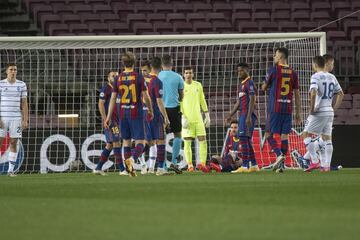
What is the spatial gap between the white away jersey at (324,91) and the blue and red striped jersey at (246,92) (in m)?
0.96

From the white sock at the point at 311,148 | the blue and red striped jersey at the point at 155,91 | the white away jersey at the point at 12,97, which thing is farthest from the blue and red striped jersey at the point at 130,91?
the white sock at the point at 311,148

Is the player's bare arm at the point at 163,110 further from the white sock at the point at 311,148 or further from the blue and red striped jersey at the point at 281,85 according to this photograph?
the white sock at the point at 311,148

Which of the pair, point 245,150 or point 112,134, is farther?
point 245,150

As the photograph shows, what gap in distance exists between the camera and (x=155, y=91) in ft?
47.4

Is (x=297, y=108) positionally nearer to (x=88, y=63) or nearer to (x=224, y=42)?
(x=224, y=42)

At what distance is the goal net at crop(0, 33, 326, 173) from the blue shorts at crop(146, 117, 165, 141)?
8.93 ft

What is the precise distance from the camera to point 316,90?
1483 cm

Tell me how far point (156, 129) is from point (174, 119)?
2.85 feet

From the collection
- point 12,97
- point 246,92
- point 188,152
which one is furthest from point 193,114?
point 12,97

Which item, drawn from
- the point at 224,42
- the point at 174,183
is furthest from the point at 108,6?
the point at 174,183

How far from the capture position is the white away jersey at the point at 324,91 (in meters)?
15.0

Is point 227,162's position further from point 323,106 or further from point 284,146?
point 323,106

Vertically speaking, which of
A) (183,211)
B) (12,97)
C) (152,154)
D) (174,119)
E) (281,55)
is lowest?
(183,211)

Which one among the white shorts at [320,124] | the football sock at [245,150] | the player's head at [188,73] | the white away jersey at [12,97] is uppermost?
the player's head at [188,73]
